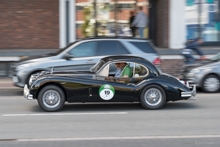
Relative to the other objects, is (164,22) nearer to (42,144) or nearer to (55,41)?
(55,41)

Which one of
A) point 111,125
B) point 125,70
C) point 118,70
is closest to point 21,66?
point 118,70

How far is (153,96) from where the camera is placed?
8.62 m

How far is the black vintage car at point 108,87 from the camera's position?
835 cm

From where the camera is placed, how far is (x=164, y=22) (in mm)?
17219

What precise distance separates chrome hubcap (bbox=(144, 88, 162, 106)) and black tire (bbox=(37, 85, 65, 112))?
1.99 meters

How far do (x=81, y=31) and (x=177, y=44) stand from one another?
14.9ft

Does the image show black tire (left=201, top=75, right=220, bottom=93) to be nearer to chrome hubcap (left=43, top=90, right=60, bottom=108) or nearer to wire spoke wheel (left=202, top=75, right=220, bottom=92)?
wire spoke wheel (left=202, top=75, right=220, bottom=92)

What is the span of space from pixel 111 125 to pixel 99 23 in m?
10.7

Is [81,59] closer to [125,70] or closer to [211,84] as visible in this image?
[125,70]

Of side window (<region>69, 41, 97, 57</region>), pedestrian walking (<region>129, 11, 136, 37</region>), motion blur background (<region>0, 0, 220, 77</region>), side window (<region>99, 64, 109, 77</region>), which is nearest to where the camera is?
side window (<region>99, 64, 109, 77</region>)

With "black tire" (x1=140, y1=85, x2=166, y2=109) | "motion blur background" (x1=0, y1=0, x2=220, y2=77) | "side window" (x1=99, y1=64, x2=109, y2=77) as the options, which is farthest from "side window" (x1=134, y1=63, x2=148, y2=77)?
"motion blur background" (x1=0, y1=0, x2=220, y2=77)

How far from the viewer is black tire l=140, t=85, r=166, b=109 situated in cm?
855

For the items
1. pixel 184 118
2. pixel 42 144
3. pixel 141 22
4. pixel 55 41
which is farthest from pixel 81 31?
pixel 42 144

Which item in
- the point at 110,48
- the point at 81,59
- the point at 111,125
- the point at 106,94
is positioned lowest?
the point at 111,125
